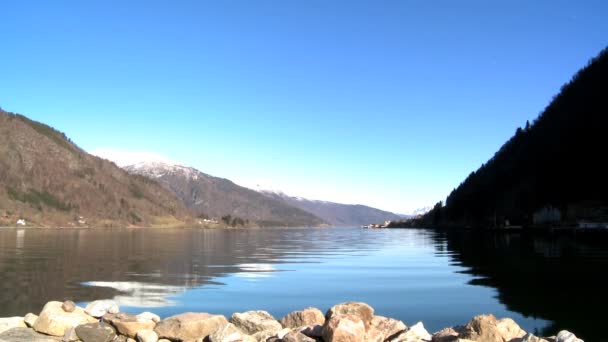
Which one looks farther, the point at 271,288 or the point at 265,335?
the point at 271,288

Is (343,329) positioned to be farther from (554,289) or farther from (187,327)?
(554,289)

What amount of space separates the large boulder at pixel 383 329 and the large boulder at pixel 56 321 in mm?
9741

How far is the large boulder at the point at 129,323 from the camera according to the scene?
18.3 metres

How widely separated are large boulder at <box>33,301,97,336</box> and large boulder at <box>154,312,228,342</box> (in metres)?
2.94

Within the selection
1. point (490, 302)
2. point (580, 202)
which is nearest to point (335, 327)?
point (490, 302)

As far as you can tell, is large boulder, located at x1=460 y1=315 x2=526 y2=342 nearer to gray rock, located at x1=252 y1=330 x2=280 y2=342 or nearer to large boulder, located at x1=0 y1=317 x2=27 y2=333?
gray rock, located at x1=252 y1=330 x2=280 y2=342

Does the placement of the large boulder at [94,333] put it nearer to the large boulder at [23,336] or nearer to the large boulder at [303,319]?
the large boulder at [23,336]

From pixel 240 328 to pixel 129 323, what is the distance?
3.77 metres

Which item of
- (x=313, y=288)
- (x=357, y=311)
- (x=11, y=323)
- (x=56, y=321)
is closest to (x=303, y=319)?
(x=357, y=311)

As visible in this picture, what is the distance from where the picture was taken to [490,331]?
17.0 m

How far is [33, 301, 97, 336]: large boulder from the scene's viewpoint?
1839 centimetres

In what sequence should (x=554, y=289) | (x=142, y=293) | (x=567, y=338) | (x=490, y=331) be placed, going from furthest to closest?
(x=554, y=289), (x=142, y=293), (x=490, y=331), (x=567, y=338)

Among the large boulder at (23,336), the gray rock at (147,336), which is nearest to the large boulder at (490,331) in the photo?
the gray rock at (147,336)

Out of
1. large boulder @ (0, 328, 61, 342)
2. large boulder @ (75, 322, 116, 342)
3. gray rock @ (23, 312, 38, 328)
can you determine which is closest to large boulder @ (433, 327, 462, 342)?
large boulder @ (75, 322, 116, 342)
